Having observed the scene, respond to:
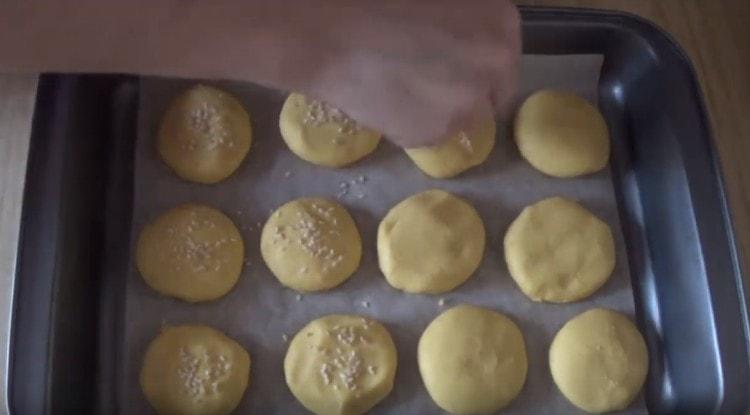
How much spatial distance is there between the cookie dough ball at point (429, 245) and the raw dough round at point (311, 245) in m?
0.04

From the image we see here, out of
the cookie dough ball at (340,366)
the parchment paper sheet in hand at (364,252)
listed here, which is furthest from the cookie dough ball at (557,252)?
the cookie dough ball at (340,366)

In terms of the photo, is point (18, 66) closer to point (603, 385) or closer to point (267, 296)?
point (267, 296)

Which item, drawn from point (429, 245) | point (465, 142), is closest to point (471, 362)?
point (429, 245)

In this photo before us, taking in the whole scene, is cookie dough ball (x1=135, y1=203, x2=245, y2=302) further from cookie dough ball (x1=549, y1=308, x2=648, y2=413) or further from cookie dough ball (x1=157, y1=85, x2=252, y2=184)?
cookie dough ball (x1=549, y1=308, x2=648, y2=413)

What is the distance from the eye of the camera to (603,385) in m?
0.93

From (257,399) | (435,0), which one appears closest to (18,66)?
(435,0)

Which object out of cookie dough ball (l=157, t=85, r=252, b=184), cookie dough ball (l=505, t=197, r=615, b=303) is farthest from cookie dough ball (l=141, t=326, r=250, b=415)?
cookie dough ball (l=505, t=197, r=615, b=303)

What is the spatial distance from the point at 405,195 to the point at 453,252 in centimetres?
9

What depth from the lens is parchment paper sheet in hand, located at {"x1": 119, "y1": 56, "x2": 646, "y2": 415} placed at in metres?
0.95

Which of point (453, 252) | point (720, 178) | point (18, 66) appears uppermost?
point (18, 66)

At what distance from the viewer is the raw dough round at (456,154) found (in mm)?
994

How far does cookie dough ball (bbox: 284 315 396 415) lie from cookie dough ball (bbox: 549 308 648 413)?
18cm

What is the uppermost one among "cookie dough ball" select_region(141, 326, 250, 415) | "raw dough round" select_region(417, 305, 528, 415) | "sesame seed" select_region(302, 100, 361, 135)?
"sesame seed" select_region(302, 100, 361, 135)

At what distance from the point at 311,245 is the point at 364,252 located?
59 mm
